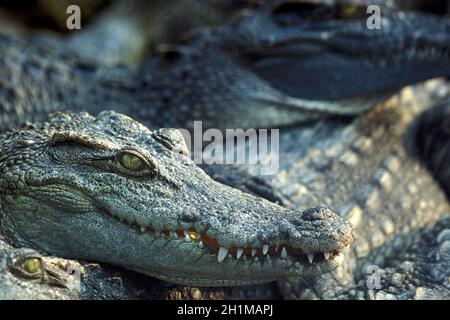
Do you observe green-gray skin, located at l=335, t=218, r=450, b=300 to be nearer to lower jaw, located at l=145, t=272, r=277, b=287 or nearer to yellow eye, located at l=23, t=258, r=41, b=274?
lower jaw, located at l=145, t=272, r=277, b=287

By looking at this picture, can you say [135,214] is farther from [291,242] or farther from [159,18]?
[159,18]

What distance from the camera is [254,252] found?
2609 mm

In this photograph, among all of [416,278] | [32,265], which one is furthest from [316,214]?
[32,265]

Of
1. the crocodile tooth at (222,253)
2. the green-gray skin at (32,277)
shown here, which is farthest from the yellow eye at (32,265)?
the crocodile tooth at (222,253)

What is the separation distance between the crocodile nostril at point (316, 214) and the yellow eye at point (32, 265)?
0.93 metres

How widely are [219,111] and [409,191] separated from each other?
4.08ft

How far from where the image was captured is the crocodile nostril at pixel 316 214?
2.60m

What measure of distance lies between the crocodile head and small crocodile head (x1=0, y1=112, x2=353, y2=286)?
1.72 m

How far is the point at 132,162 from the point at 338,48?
2.01 meters

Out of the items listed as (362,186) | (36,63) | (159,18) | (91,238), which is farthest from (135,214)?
(159,18)

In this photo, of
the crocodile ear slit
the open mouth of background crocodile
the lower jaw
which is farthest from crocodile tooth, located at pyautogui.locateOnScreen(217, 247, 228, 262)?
the crocodile ear slit

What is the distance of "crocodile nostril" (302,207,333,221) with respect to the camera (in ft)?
8.53

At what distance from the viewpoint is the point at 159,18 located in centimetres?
651

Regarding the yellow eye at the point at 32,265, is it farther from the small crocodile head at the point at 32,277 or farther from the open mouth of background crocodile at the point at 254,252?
the open mouth of background crocodile at the point at 254,252
